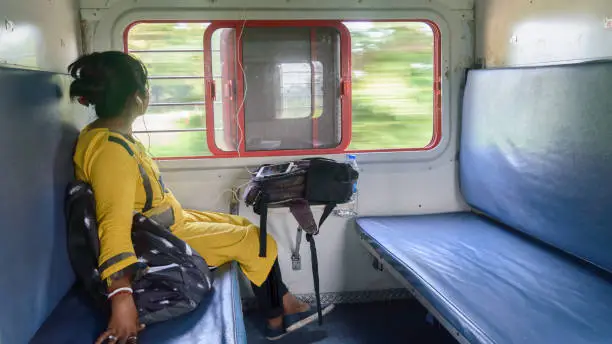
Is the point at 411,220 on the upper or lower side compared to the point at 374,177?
lower

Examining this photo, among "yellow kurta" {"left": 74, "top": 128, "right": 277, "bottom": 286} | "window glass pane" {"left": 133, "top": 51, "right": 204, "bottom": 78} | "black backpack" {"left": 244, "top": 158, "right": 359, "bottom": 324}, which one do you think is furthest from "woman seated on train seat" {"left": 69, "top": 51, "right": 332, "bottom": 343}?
"window glass pane" {"left": 133, "top": 51, "right": 204, "bottom": 78}

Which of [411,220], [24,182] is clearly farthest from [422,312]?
[24,182]

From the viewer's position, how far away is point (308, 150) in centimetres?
385

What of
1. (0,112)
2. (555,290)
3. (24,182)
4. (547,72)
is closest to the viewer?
(0,112)

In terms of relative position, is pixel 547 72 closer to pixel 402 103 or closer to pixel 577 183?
pixel 577 183

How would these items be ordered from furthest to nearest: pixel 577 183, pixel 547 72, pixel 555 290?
1. pixel 547 72
2. pixel 577 183
3. pixel 555 290

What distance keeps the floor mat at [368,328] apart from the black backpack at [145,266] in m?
1.19

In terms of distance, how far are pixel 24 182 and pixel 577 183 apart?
7.89ft

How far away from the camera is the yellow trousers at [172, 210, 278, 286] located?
9.62 ft

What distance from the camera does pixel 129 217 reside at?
223 cm

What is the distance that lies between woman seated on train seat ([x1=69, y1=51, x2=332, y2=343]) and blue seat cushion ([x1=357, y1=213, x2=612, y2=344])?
74 cm

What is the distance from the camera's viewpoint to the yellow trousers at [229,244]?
2932mm

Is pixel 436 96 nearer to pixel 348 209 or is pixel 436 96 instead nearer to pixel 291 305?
pixel 348 209

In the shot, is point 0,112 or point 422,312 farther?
point 422,312
